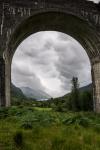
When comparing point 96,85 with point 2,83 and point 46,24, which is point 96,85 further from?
point 2,83

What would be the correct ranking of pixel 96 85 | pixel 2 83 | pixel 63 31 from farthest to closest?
pixel 63 31 → pixel 96 85 → pixel 2 83

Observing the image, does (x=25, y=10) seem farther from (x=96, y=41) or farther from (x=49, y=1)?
(x=96, y=41)

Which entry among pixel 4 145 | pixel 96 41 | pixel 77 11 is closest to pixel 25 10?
pixel 77 11

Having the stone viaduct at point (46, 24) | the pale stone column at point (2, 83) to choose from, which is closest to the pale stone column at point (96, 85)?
the stone viaduct at point (46, 24)

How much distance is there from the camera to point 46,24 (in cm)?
2358

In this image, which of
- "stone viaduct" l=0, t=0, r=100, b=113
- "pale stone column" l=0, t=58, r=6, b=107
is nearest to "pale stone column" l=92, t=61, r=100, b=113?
"stone viaduct" l=0, t=0, r=100, b=113

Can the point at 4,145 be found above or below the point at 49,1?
below

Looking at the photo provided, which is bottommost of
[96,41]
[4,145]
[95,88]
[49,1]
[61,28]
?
[4,145]

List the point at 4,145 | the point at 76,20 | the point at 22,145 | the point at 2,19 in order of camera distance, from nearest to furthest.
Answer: the point at 22,145
the point at 4,145
the point at 2,19
the point at 76,20

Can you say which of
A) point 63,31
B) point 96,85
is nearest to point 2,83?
point 63,31

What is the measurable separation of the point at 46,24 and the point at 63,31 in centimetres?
234

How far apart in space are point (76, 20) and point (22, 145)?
1716cm

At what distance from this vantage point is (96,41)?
23516mm

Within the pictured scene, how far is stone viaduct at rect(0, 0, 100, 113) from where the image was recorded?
2089 centimetres
